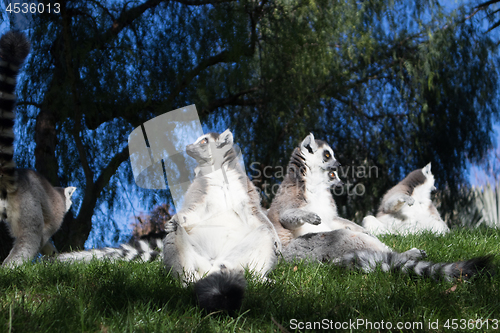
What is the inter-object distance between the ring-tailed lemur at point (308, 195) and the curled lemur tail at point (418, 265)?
2.64 feet

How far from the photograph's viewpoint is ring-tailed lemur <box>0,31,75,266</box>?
3682mm

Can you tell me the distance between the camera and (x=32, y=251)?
3992 millimetres

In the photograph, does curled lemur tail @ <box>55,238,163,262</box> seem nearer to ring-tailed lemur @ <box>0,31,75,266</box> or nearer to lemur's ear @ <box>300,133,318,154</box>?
ring-tailed lemur @ <box>0,31,75,266</box>

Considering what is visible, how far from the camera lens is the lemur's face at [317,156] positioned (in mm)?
4051

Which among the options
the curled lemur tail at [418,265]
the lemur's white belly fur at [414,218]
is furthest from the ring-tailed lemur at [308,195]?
the lemur's white belly fur at [414,218]

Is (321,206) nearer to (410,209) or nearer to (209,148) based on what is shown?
(209,148)

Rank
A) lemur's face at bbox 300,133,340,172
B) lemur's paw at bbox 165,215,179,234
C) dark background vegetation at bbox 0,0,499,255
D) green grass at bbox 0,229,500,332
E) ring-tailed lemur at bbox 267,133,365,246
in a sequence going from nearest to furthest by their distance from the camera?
green grass at bbox 0,229,500,332 → lemur's paw at bbox 165,215,179,234 → ring-tailed lemur at bbox 267,133,365,246 → lemur's face at bbox 300,133,340,172 → dark background vegetation at bbox 0,0,499,255

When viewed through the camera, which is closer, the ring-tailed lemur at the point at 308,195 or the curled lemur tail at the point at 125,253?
the ring-tailed lemur at the point at 308,195

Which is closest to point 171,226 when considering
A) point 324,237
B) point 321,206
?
point 324,237

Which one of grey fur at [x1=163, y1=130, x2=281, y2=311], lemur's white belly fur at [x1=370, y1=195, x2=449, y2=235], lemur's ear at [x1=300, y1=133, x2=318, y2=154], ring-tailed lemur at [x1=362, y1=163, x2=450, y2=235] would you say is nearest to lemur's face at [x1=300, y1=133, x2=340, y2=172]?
lemur's ear at [x1=300, y1=133, x2=318, y2=154]

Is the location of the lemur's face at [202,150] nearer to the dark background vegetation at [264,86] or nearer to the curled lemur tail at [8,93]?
the curled lemur tail at [8,93]

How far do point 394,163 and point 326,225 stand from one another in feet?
15.4

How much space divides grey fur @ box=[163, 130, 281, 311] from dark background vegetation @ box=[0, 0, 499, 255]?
3.79 meters

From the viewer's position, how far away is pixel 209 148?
2.82 metres
